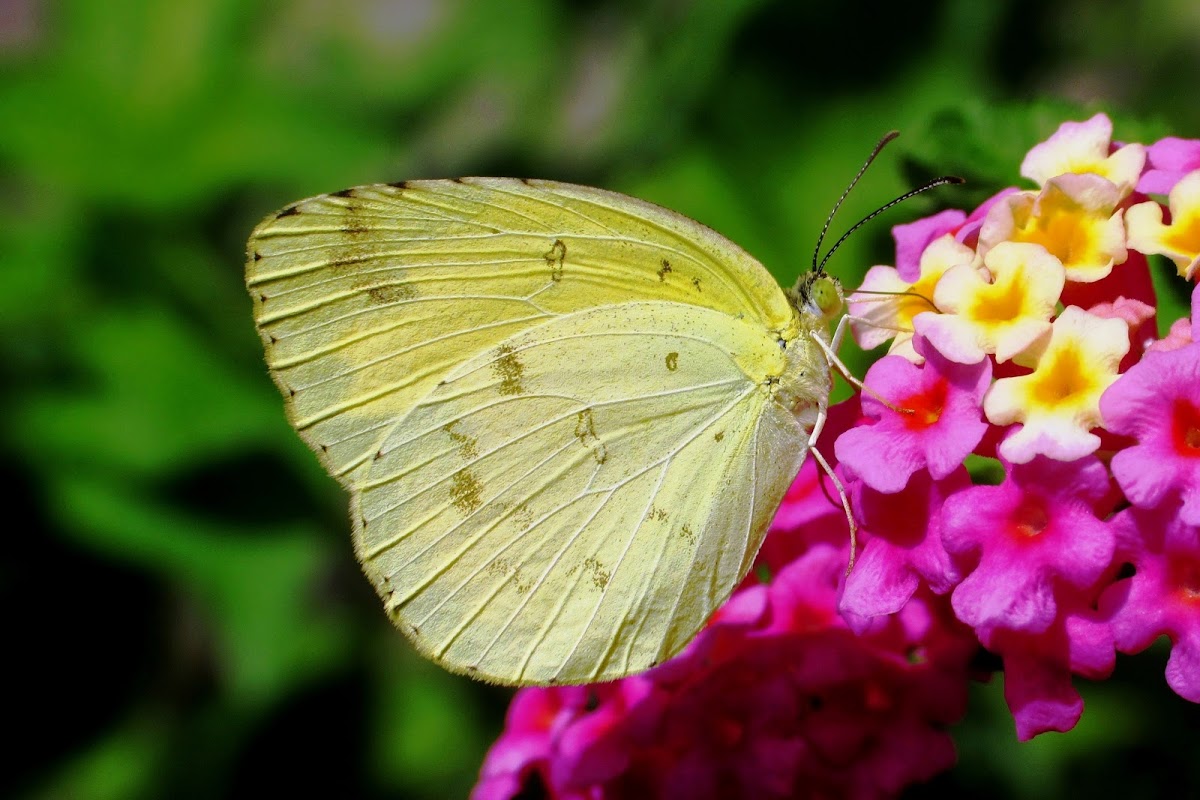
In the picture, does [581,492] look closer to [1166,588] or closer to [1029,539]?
[1029,539]

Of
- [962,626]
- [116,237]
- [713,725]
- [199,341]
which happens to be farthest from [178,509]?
[962,626]

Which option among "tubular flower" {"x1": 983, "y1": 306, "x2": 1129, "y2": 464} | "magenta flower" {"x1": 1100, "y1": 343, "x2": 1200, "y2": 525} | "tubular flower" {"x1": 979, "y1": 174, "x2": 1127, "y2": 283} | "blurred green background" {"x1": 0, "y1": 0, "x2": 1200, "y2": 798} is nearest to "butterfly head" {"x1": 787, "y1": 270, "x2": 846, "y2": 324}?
"tubular flower" {"x1": 979, "y1": 174, "x2": 1127, "y2": 283}

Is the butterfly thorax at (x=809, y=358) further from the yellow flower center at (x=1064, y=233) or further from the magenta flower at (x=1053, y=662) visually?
the magenta flower at (x=1053, y=662)

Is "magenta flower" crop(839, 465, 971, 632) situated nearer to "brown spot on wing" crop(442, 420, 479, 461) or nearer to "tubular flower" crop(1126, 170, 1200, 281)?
"tubular flower" crop(1126, 170, 1200, 281)

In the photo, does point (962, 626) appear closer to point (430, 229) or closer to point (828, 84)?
point (430, 229)

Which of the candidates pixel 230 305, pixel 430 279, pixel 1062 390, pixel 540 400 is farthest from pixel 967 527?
pixel 230 305
